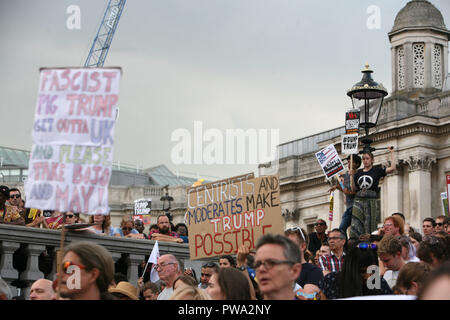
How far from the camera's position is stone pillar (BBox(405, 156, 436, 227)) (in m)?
41.1

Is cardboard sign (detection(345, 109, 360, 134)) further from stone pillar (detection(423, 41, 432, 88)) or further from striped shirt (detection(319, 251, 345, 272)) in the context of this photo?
stone pillar (detection(423, 41, 432, 88))

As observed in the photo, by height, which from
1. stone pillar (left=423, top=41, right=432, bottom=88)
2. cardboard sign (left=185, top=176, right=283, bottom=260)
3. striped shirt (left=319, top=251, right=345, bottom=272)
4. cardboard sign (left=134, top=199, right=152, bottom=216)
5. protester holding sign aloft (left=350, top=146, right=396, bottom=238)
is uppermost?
stone pillar (left=423, top=41, right=432, bottom=88)

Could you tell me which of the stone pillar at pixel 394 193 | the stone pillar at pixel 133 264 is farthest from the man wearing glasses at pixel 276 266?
the stone pillar at pixel 394 193

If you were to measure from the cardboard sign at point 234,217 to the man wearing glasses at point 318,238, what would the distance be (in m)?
3.19

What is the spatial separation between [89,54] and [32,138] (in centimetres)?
8977

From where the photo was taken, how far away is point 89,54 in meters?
95.0

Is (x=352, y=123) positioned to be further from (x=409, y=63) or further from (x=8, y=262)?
(x=409, y=63)

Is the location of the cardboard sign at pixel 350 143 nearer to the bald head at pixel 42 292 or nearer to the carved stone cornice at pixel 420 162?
the bald head at pixel 42 292

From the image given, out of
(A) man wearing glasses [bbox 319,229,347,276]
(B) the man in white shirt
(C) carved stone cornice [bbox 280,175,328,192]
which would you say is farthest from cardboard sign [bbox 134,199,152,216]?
(C) carved stone cornice [bbox 280,175,328,192]

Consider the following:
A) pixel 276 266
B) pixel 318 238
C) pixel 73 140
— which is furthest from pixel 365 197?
pixel 73 140

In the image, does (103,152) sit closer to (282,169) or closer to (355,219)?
(355,219)

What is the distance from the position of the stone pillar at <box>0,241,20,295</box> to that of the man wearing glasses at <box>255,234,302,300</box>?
6.08m

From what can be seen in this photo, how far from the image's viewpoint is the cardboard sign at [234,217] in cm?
1027

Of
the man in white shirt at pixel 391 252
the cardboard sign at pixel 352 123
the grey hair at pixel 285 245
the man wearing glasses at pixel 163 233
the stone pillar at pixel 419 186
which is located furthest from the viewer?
the stone pillar at pixel 419 186
